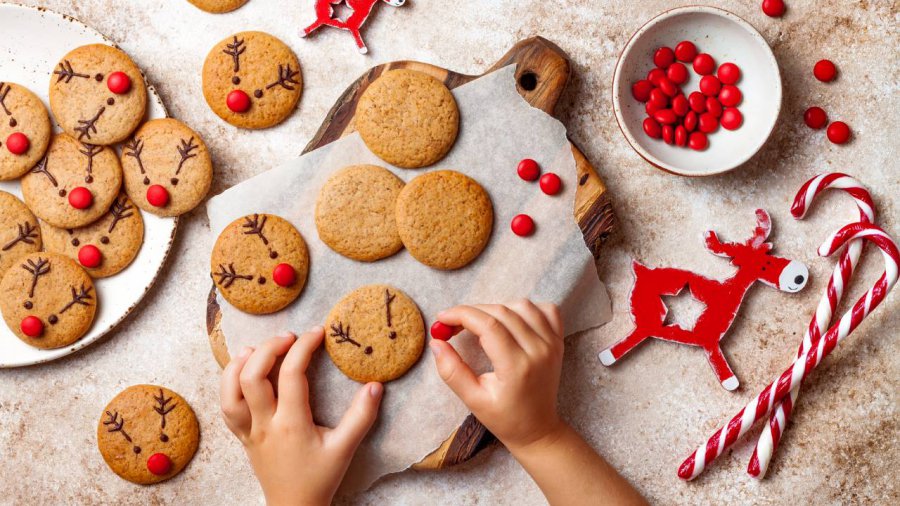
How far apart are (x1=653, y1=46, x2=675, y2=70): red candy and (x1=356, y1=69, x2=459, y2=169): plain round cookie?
1.44 feet

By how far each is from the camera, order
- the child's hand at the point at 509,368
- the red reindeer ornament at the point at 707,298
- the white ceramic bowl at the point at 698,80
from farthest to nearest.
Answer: the red reindeer ornament at the point at 707,298 < the white ceramic bowl at the point at 698,80 < the child's hand at the point at 509,368

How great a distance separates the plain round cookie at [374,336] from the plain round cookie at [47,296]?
53 centimetres

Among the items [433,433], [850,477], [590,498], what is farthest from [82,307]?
[850,477]

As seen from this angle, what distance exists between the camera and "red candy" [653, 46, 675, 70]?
1484mm

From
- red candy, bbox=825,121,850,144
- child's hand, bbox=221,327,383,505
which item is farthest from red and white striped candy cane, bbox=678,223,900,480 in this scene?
child's hand, bbox=221,327,383,505

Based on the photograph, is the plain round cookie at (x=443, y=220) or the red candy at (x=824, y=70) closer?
the plain round cookie at (x=443, y=220)

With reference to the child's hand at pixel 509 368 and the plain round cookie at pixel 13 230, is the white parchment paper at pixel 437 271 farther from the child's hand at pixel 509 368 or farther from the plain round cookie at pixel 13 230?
the plain round cookie at pixel 13 230

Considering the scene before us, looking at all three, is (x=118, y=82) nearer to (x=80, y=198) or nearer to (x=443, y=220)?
(x=80, y=198)

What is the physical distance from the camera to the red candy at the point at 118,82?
4.76 feet

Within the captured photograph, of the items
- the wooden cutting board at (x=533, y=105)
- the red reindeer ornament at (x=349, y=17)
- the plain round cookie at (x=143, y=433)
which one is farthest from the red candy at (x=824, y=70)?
the plain round cookie at (x=143, y=433)

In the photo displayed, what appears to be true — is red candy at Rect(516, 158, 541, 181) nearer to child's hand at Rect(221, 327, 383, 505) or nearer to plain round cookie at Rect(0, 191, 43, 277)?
child's hand at Rect(221, 327, 383, 505)

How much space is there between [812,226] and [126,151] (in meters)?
1.47

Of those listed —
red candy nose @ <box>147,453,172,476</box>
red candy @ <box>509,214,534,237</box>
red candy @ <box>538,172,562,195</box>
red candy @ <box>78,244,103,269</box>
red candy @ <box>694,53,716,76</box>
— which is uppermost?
red candy @ <box>694,53,716,76</box>

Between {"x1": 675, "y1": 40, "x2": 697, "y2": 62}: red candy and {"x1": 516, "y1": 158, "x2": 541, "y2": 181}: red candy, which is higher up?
{"x1": 675, "y1": 40, "x2": 697, "y2": 62}: red candy
